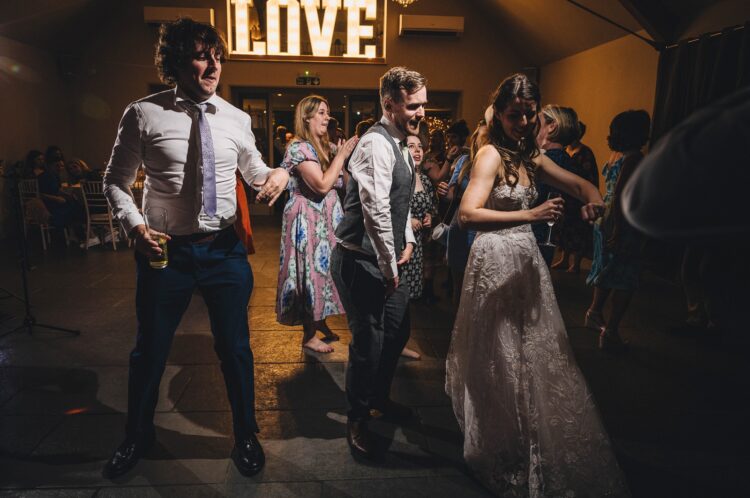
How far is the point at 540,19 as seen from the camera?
8.41 meters

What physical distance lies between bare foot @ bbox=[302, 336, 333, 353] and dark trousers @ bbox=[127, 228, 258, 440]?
49.0 inches

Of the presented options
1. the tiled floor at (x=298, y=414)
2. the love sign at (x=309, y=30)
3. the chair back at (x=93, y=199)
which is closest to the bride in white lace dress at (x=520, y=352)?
the tiled floor at (x=298, y=414)

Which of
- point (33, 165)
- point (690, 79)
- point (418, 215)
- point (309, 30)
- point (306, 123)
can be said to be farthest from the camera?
point (309, 30)

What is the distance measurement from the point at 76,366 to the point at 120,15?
9.35 m

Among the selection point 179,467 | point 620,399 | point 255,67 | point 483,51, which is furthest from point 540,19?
point 179,467

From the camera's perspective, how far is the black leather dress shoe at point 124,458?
196 centimetres

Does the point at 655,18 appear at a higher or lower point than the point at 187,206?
higher

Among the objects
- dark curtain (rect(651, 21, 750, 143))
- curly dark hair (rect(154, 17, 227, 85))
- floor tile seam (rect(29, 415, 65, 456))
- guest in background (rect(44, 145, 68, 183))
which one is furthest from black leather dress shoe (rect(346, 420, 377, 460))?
guest in background (rect(44, 145, 68, 183))

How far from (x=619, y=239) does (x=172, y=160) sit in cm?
303

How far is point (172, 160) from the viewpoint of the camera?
1.80m

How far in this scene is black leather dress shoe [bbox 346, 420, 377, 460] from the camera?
2127 mm

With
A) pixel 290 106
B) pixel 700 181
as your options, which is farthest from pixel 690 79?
pixel 290 106

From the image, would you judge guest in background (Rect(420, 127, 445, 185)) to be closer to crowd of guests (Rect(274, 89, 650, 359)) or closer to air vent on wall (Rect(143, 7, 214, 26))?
crowd of guests (Rect(274, 89, 650, 359))

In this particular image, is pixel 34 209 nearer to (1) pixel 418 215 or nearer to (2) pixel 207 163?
(1) pixel 418 215
